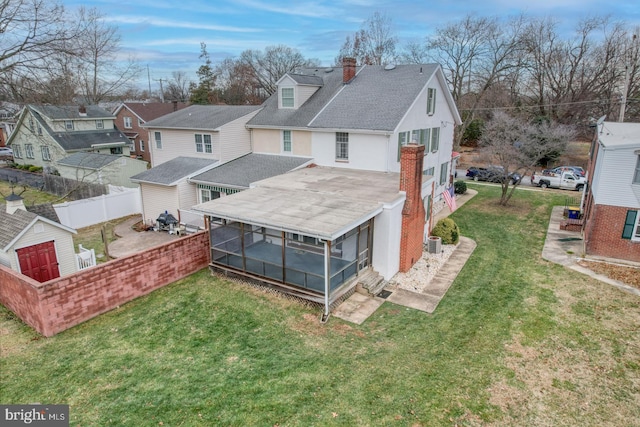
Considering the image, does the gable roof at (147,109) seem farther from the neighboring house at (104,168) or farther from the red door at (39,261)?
the red door at (39,261)

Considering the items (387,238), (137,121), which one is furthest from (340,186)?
(137,121)

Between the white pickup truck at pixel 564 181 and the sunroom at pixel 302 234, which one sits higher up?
the sunroom at pixel 302 234

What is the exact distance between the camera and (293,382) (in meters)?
8.50

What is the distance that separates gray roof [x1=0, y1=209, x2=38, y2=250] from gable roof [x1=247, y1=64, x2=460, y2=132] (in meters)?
12.4

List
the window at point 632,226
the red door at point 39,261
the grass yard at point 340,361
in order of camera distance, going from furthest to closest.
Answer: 1. the window at point 632,226
2. the red door at point 39,261
3. the grass yard at point 340,361

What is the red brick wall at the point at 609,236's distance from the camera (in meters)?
15.2

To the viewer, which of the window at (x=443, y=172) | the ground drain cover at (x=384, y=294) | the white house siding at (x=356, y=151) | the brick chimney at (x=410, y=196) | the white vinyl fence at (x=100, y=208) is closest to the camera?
the ground drain cover at (x=384, y=294)

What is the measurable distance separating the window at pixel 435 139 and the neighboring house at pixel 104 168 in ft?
71.9

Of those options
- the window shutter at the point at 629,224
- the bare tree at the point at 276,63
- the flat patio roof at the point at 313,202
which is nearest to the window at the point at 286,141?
the flat patio roof at the point at 313,202

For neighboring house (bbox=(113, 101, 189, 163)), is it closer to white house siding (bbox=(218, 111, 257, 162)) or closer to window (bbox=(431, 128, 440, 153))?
white house siding (bbox=(218, 111, 257, 162))

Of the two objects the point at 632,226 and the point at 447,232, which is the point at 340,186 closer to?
the point at 447,232

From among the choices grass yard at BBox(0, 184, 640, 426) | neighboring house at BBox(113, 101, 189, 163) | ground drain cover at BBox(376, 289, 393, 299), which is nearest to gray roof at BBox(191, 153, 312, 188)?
grass yard at BBox(0, 184, 640, 426)

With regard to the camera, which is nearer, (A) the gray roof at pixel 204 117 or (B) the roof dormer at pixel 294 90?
(A) the gray roof at pixel 204 117

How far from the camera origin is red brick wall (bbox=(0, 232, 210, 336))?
34.0 ft
